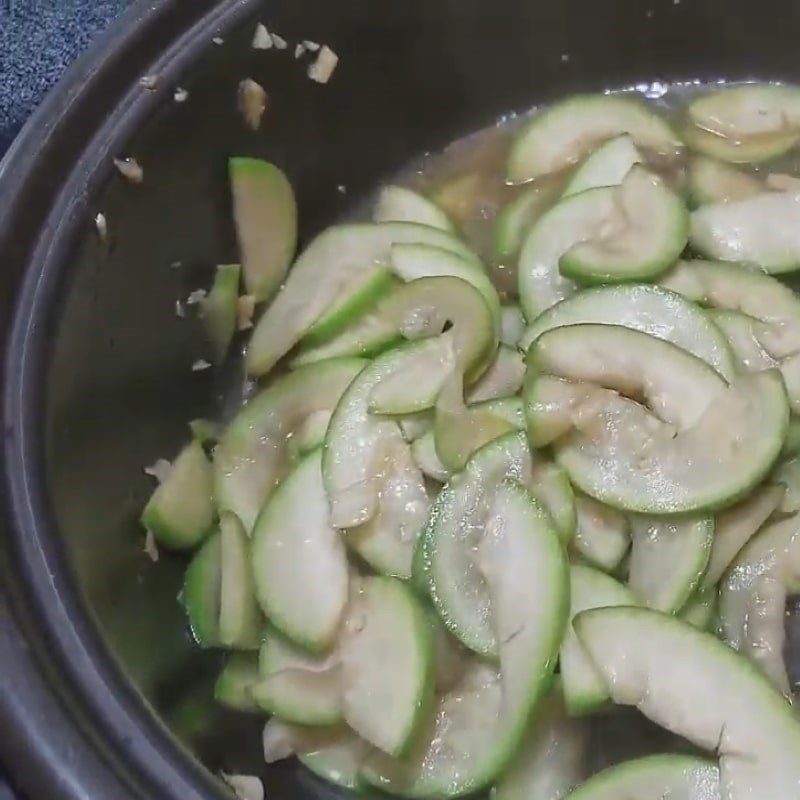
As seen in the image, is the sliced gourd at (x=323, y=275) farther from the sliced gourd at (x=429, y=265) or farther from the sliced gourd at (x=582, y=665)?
the sliced gourd at (x=582, y=665)

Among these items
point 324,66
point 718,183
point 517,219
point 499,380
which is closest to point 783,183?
point 718,183

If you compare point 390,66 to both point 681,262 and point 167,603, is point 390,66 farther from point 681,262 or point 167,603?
point 167,603

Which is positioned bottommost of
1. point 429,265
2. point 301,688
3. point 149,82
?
point 301,688

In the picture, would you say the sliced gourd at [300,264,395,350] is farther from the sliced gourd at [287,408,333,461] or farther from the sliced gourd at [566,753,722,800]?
the sliced gourd at [566,753,722,800]

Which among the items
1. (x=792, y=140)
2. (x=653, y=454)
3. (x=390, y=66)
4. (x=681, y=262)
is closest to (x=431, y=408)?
(x=653, y=454)

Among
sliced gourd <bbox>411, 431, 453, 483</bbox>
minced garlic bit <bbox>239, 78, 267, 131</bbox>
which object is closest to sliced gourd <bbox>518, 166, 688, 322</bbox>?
sliced gourd <bbox>411, 431, 453, 483</bbox>

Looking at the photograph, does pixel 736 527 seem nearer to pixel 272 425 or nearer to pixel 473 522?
pixel 473 522

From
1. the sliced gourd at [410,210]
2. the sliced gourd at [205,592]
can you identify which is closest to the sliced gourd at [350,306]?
the sliced gourd at [410,210]
